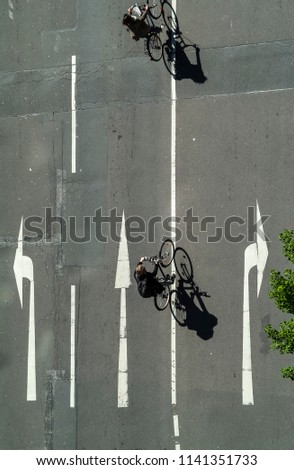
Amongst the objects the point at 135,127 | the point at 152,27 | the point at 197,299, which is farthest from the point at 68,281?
the point at 152,27

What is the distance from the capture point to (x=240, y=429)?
1603 centimetres

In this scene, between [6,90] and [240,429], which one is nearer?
[240,429]

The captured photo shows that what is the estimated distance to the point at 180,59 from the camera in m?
16.8

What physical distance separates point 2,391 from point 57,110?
914 centimetres

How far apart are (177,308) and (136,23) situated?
8.49 metres

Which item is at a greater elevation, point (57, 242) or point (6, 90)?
point (6, 90)

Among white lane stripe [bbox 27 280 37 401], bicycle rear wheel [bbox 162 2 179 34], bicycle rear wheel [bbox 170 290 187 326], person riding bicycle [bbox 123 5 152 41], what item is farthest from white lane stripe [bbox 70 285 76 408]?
bicycle rear wheel [bbox 162 2 179 34]

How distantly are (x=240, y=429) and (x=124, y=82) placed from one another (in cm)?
1107

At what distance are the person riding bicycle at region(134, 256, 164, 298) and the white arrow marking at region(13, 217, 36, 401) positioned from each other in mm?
3849

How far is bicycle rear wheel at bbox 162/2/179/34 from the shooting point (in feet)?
55.1

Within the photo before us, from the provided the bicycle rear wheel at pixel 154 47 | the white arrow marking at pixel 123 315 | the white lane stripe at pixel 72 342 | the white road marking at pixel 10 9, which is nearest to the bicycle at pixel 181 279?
the white arrow marking at pixel 123 315

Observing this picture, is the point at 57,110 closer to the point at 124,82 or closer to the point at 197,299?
the point at 124,82

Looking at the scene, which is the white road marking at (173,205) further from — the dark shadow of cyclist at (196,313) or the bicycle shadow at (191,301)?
the dark shadow of cyclist at (196,313)

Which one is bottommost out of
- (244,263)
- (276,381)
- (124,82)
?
(276,381)
